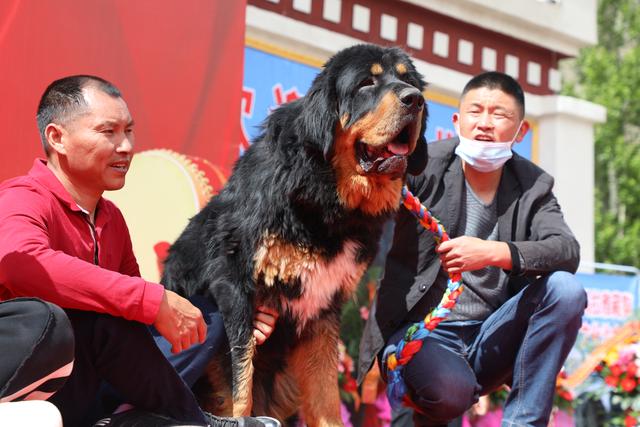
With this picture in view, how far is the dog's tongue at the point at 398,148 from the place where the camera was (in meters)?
2.77

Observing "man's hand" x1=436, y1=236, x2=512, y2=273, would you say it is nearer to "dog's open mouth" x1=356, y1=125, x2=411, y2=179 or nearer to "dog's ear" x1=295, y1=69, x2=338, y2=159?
"dog's open mouth" x1=356, y1=125, x2=411, y2=179

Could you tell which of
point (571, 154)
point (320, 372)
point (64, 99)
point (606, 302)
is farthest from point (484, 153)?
point (571, 154)

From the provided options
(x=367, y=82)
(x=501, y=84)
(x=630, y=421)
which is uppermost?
(x=501, y=84)

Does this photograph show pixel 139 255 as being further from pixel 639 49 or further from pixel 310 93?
pixel 639 49

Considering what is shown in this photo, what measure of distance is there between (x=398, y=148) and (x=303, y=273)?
0.55m

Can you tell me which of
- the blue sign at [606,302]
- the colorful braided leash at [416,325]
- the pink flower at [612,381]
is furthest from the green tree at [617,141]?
the colorful braided leash at [416,325]

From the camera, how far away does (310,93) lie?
9.17ft

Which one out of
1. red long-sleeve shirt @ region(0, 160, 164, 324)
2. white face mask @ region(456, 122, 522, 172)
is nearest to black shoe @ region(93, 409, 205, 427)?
red long-sleeve shirt @ region(0, 160, 164, 324)

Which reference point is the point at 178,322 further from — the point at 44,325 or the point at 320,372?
the point at 320,372

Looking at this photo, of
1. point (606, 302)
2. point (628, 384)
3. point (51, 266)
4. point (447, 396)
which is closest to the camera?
point (51, 266)

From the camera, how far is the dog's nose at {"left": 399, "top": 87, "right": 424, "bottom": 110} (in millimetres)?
2674

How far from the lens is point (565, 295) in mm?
2938

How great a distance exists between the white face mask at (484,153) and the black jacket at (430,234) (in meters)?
0.07

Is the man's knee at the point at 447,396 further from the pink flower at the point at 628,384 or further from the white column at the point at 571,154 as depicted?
the white column at the point at 571,154
